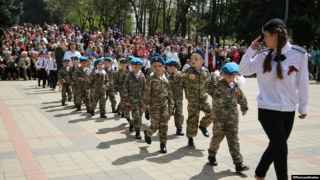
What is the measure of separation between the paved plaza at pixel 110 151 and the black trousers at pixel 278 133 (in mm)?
1828

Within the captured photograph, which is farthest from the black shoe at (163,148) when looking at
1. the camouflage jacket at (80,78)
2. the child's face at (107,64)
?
Result: the camouflage jacket at (80,78)

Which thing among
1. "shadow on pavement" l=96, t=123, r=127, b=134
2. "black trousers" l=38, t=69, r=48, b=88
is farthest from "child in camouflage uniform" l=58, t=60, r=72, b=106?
"black trousers" l=38, t=69, r=48, b=88

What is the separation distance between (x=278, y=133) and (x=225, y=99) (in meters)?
2.28

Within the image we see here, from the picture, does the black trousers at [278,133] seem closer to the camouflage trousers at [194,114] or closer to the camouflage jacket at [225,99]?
the camouflage jacket at [225,99]

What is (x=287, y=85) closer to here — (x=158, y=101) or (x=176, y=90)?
(x=158, y=101)

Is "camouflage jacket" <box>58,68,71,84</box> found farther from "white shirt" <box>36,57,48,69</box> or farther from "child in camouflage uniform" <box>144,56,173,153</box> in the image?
"child in camouflage uniform" <box>144,56,173,153</box>

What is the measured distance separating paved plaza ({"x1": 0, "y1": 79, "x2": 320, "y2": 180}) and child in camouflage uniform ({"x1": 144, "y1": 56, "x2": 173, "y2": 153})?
1.26ft

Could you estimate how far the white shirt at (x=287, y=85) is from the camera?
5.25m

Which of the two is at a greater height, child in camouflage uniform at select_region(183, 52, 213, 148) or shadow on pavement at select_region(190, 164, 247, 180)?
child in camouflage uniform at select_region(183, 52, 213, 148)

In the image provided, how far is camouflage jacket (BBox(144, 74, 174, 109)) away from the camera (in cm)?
887

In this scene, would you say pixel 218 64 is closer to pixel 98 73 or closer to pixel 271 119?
pixel 98 73

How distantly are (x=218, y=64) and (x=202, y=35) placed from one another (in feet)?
62.5

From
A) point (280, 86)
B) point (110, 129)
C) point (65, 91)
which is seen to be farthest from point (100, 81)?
point (280, 86)

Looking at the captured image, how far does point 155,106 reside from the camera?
8859mm
